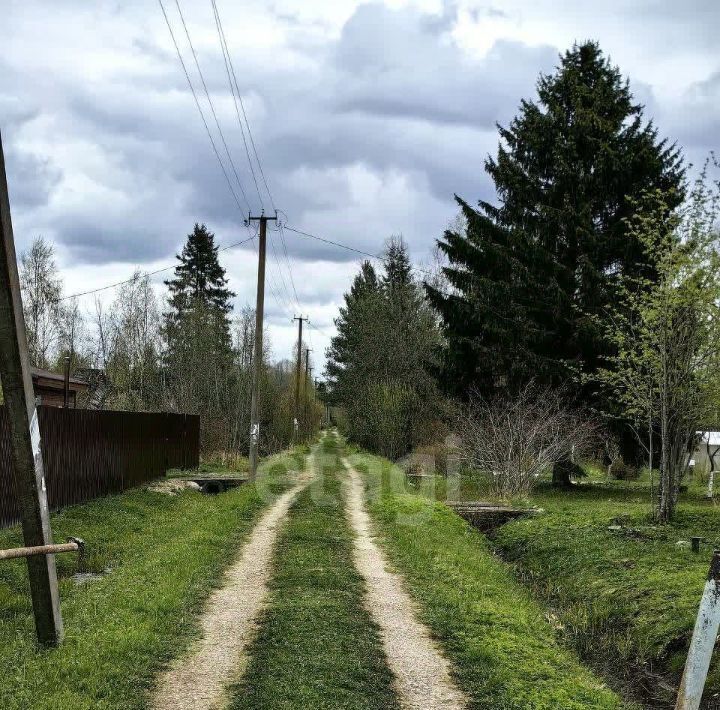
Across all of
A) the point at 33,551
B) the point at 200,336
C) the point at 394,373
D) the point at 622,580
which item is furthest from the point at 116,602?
the point at 200,336

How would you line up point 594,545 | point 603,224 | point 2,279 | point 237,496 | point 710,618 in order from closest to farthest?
point 710,618 < point 2,279 < point 594,545 < point 237,496 < point 603,224

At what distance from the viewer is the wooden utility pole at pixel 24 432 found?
5.46 meters

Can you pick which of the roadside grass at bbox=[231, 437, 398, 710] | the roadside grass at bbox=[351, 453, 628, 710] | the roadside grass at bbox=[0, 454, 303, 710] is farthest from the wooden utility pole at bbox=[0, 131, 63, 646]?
the roadside grass at bbox=[351, 453, 628, 710]

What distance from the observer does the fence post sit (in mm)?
4121

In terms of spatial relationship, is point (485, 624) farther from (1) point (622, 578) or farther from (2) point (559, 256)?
(2) point (559, 256)

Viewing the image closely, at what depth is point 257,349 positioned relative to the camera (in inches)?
806

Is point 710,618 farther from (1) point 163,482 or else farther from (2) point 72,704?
(1) point 163,482

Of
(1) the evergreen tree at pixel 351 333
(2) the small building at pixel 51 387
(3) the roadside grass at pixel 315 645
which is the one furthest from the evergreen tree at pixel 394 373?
(3) the roadside grass at pixel 315 645

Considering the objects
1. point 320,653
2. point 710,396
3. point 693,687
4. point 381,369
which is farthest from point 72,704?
point 381,369

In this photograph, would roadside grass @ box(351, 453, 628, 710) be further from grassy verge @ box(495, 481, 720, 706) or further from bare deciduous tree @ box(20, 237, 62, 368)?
bare deciduous tree @ box(20, 237, 62, 368)

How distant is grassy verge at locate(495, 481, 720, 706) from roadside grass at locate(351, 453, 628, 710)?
0.57 m

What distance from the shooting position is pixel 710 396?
12500 millimetres

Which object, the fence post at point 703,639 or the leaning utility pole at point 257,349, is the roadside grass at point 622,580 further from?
the leaning utility pole at point 257,349

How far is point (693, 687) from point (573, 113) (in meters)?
20.6
